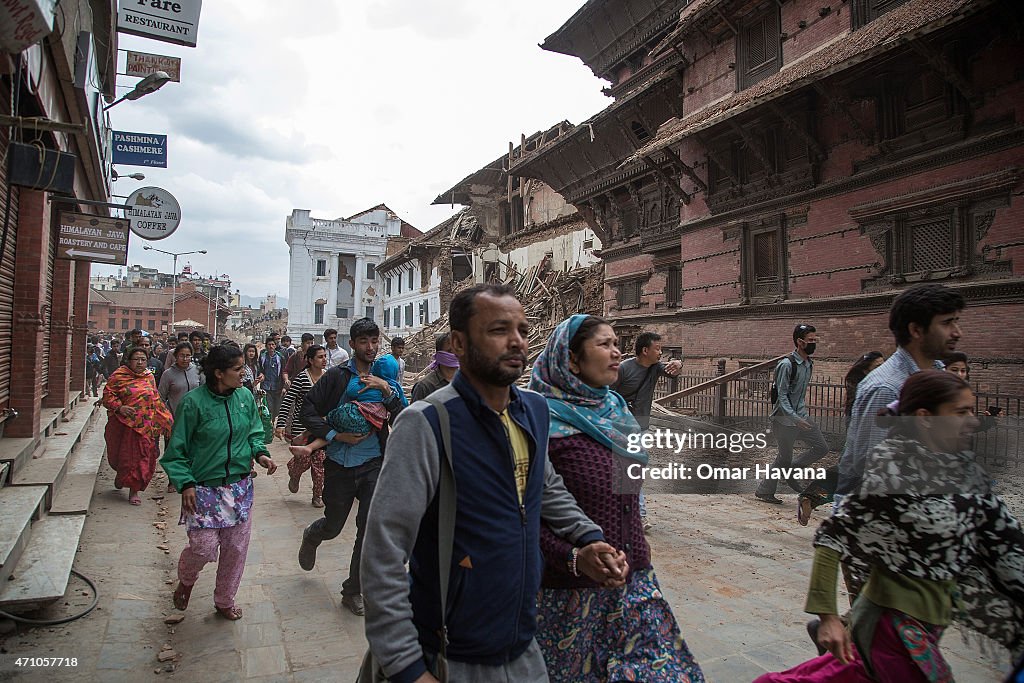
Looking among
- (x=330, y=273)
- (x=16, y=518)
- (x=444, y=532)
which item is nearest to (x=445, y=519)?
(x=444, y=532)

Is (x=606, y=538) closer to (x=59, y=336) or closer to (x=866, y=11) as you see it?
(x=59, y=336)

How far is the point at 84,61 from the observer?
770 cm

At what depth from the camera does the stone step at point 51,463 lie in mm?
6109

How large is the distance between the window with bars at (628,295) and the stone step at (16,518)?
18509 millimetres

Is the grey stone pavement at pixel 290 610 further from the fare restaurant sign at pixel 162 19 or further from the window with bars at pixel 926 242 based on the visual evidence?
the window with bars at pixel 926 242

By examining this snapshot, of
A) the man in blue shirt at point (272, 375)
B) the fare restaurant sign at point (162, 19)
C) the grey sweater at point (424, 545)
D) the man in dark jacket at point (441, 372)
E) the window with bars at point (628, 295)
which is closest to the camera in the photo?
the grey sweater at point (424, 545)

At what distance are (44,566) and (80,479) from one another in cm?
342

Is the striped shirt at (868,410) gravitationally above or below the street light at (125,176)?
below

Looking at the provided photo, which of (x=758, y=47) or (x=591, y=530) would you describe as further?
(x=758, y=47)

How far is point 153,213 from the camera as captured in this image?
418 inches

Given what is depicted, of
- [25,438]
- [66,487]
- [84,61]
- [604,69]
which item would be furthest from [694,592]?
[604,69]

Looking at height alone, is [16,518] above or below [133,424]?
below

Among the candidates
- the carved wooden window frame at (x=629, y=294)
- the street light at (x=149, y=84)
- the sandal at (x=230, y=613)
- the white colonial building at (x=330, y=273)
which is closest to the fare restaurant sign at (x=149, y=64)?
the street light at (x=149, y=84)

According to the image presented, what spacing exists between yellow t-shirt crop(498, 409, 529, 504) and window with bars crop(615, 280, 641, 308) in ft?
66.1
